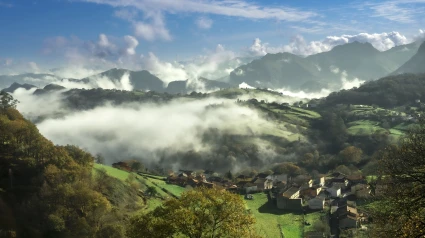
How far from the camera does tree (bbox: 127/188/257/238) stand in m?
→ 23.3

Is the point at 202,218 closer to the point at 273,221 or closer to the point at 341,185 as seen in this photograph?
the point at 273,221

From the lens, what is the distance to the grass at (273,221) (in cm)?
6075

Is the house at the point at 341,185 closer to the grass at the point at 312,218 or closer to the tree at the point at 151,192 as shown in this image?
the grass at the point at 312,218

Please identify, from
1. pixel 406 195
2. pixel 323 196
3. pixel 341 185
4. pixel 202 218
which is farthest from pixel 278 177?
pixel 406 195

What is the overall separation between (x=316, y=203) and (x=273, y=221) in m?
15.4

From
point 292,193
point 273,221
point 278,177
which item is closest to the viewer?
point 273,221

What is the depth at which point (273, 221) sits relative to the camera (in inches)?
2734

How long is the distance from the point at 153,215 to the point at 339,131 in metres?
186

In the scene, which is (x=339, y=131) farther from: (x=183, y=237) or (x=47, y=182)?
(x=183, y=237)

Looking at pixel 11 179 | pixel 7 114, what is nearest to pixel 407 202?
pixel 11 179

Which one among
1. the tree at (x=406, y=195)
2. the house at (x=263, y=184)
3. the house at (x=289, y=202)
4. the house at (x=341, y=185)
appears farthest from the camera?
the house at (x=263, y=184)

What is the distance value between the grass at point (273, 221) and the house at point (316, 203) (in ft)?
22.5

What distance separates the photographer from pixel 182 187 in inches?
3925

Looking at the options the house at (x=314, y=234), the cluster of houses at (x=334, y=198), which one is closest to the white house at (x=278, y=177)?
the cluster of houses at (x=334, y=198)
